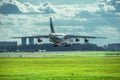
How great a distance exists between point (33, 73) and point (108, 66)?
8.43m

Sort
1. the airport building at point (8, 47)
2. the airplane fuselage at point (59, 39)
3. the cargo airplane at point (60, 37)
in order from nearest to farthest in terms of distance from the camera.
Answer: the cargo airplane at point (60, 37)
the airplane fuselage at point (59, 39)
the airport building at point (8, 47)

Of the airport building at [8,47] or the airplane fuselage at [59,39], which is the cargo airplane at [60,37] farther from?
the airport building at [8,47]

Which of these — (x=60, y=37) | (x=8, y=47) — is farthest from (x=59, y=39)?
(x=8, y=47)

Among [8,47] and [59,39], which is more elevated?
[59,39]

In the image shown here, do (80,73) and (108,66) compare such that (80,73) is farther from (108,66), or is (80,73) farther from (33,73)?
(108,66)

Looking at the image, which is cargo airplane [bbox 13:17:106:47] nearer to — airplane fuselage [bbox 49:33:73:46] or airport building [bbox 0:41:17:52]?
airplane fuselage [bbox 49:33:73:46]

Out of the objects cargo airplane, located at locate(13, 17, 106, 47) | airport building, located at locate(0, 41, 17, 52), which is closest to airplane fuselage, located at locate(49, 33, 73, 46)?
cargo airplane, located at locate(13, 17, 106, 47)

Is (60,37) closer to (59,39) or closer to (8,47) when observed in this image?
(59,39)

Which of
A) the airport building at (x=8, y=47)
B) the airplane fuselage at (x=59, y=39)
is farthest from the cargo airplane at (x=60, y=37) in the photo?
the airport building at (x=8, y=47)

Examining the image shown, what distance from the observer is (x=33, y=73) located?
1481 inches

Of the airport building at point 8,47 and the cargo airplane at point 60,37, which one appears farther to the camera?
the airport building at point 8,47

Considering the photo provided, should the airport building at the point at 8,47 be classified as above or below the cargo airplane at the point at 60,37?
below

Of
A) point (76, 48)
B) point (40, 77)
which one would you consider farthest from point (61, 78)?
point (76, 48)

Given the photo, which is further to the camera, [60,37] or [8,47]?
[8,47]
